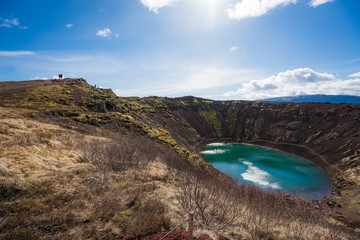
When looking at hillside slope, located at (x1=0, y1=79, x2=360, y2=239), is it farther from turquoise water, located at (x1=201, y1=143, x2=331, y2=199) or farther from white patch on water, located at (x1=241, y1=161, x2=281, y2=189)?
white patch on water, located at (x1=241, y1=161, x2=281, y2=189)

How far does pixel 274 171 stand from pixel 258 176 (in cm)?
869

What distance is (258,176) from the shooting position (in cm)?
4956

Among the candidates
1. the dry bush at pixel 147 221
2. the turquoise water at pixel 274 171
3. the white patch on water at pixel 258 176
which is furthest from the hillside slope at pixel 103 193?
the white patch on water at pixel 258 176

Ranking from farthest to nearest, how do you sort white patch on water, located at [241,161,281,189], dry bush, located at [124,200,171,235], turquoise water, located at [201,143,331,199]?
white patch on water, located at [241,161,281,189] → turquoise water, located at [201,143,331,199] → dry bush, located at [124,200,171,235]

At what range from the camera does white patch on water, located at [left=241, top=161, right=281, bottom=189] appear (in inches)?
1750

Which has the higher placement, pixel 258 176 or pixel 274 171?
pixel 274 171

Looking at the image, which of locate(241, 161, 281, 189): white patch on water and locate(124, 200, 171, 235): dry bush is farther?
locate(241, 161, 281, 189): white patch on water

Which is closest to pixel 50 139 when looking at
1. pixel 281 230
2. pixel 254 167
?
pixel 281 230

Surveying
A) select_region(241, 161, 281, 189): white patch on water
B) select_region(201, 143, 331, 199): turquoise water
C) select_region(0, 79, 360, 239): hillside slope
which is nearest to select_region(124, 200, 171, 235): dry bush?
select_region(0, 79, 360, 239): hillside slope

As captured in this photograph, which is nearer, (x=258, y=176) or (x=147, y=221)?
(x=147, y=221)

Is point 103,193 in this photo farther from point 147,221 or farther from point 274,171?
point 274,171

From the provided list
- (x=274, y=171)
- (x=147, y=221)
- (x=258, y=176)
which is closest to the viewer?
(x=147, y=221)

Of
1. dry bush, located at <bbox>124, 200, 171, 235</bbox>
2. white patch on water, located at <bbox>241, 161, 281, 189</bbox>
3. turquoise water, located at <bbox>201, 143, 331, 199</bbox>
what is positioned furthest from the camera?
white patch on water, located at <bbox>241, 161, 281, 189</bbox>

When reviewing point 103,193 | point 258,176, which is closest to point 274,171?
point 258,176
